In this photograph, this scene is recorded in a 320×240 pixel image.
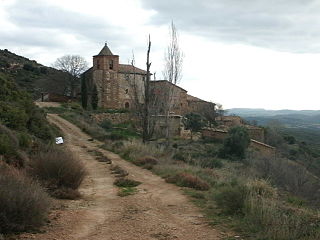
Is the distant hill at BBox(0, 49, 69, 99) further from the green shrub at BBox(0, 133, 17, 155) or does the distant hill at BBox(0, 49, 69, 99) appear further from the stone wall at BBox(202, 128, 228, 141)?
the green shrub at BBox(0, 133, 17, 155)

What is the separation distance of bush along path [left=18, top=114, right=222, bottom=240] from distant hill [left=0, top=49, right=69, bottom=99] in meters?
48.6

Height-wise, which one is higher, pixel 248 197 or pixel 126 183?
pixel 248 197

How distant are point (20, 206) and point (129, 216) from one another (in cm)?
257

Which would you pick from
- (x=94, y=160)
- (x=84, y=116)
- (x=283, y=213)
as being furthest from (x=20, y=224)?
(x=84, y=116)

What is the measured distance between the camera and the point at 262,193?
8.71 m

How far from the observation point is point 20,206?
6297 millimetres

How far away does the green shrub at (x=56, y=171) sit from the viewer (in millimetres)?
9930

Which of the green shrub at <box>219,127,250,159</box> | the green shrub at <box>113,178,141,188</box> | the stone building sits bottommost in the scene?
the green shrub at <box>219,127,250,159</box>

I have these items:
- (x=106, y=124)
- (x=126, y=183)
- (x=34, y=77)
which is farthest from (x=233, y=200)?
(x=34, y=77)

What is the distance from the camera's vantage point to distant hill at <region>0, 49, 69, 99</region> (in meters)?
62.3

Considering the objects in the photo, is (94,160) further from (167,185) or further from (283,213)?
(283,213)

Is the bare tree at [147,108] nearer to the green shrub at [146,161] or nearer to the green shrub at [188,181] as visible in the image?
the green shrub at [146,161]

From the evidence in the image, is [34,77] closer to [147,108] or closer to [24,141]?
[147,108]

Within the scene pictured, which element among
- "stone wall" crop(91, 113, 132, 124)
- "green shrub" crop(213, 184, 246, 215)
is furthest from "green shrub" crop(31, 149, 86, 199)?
"stone wall" crop(91, 113, 132, 124)
